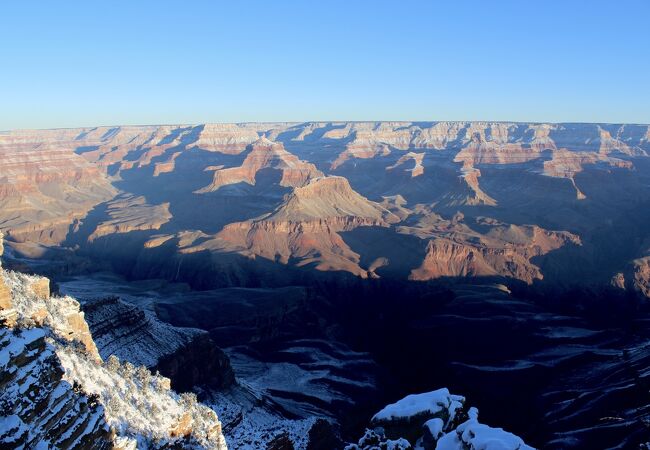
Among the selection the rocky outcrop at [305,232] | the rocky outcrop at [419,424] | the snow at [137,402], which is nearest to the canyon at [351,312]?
the rocky outcrop at [419,424]

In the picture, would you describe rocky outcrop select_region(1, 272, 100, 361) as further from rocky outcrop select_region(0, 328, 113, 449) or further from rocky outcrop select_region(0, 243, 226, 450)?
rocky outcrop select_region(0, 328, 113, 449)

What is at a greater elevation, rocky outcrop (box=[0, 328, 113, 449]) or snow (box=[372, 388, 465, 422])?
rocky outcrop (box=[0, 328, 113, 449])

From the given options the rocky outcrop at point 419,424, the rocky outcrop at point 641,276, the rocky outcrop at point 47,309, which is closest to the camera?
the rocky outcrop at point 419,424

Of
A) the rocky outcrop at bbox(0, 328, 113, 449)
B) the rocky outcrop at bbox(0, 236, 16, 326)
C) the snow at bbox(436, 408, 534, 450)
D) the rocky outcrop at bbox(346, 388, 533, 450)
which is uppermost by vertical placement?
the rocky outcrop at bbox(0, 236, 16, 326)

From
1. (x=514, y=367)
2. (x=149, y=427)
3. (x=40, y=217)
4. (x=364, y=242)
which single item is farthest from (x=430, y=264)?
(x=40, y=217)

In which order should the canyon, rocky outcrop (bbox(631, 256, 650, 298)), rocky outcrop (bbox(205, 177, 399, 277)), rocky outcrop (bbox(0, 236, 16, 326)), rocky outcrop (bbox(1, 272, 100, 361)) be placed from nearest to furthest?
rocky outcrop (bbox(0, 236, 16, 326)) < rocky outcrop (bbox(1, 272, 100, 361)) < the canyon < rocky outcrop (bbox(631, 256, 650, 298)) < rocky outcrop (bbox(205, 177, 399, 277))

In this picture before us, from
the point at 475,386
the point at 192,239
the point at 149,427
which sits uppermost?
the point at 149,427

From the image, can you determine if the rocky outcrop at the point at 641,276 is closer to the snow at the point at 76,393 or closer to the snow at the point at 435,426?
the snow at the point at 435,426

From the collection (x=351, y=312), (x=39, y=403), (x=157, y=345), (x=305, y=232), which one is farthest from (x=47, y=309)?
(x=305, y=232)

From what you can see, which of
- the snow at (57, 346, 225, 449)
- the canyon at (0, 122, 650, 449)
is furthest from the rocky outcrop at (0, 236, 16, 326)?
the snow at (57, 346, 225, 449)

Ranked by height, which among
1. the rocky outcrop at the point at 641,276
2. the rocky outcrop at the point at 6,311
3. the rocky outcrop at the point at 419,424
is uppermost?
the rocky outcrop at the point at 6,311

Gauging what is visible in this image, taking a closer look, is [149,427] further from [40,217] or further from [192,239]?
[40,217]
